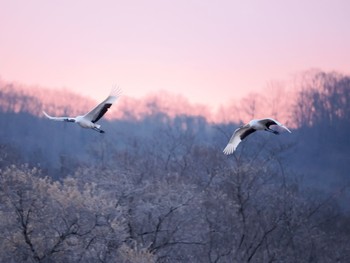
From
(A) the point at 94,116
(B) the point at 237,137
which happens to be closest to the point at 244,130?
(B) the point at 237,137

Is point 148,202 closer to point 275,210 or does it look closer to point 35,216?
point 35,216

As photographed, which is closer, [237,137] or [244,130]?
[244,130]

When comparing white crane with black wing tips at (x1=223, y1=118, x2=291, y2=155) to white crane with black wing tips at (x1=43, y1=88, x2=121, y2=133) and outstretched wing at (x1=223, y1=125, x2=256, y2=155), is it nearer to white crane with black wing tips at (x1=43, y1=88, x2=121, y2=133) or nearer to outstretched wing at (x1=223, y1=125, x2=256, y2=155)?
outstretched wing at (x1=223, y1=125, x2=256, y2=155)

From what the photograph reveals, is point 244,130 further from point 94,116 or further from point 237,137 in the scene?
point 94,116

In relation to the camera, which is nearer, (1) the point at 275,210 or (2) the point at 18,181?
(2) the point at 18,181

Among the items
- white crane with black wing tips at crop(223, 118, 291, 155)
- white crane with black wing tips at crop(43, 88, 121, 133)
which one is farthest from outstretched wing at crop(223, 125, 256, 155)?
white crane with black wing tips at crop(43, 88, 121, 133)

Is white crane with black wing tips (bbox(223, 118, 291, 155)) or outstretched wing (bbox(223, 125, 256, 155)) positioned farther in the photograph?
outstretched wing (bbox(223, 125, 256, 155))

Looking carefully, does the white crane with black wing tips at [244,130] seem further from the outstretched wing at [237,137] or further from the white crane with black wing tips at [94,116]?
the white crane with black wing tips at [94,116]

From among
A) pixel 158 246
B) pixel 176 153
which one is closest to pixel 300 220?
pixel 158 246

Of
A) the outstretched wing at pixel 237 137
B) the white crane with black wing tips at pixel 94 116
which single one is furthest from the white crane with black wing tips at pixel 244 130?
the white crane with black wing tips at pixel 94 116

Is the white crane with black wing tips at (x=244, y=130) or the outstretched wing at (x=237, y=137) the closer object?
the white crane with black wing tips at (x=244, y=130)

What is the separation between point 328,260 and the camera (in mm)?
27984

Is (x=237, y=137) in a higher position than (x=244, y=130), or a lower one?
lower

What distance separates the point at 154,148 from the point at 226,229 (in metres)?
28.2
